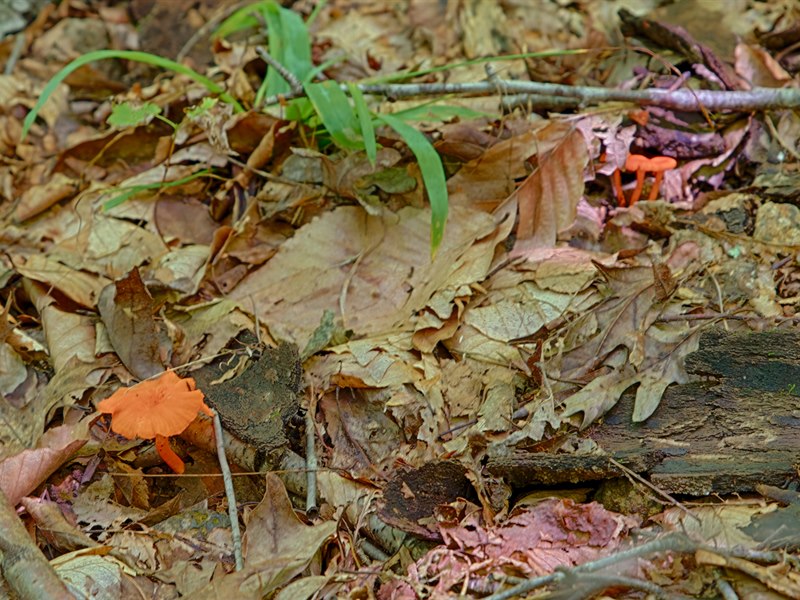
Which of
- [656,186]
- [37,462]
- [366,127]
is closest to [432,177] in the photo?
[366,127]

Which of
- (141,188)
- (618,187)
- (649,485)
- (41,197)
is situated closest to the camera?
(649,485)

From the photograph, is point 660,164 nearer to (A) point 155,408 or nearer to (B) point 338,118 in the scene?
(B) point 338,118

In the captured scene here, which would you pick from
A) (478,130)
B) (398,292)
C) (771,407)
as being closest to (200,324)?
(398,292)

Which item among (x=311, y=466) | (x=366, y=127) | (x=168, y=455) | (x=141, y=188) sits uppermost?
(x=366, y=127)

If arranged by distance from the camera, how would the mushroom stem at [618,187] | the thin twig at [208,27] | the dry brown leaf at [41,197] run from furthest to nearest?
the thin twig at [208,27] < the dry brown leaf at [41,197] < the mushroom stem at [618,187]

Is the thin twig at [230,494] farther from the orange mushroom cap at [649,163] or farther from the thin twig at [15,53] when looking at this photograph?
the thin twig at [15,53]

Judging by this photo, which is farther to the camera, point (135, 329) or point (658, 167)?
point (658, 167)

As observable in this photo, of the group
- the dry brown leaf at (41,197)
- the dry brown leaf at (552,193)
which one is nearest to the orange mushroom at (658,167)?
the dry brown leaf at (552,193)
